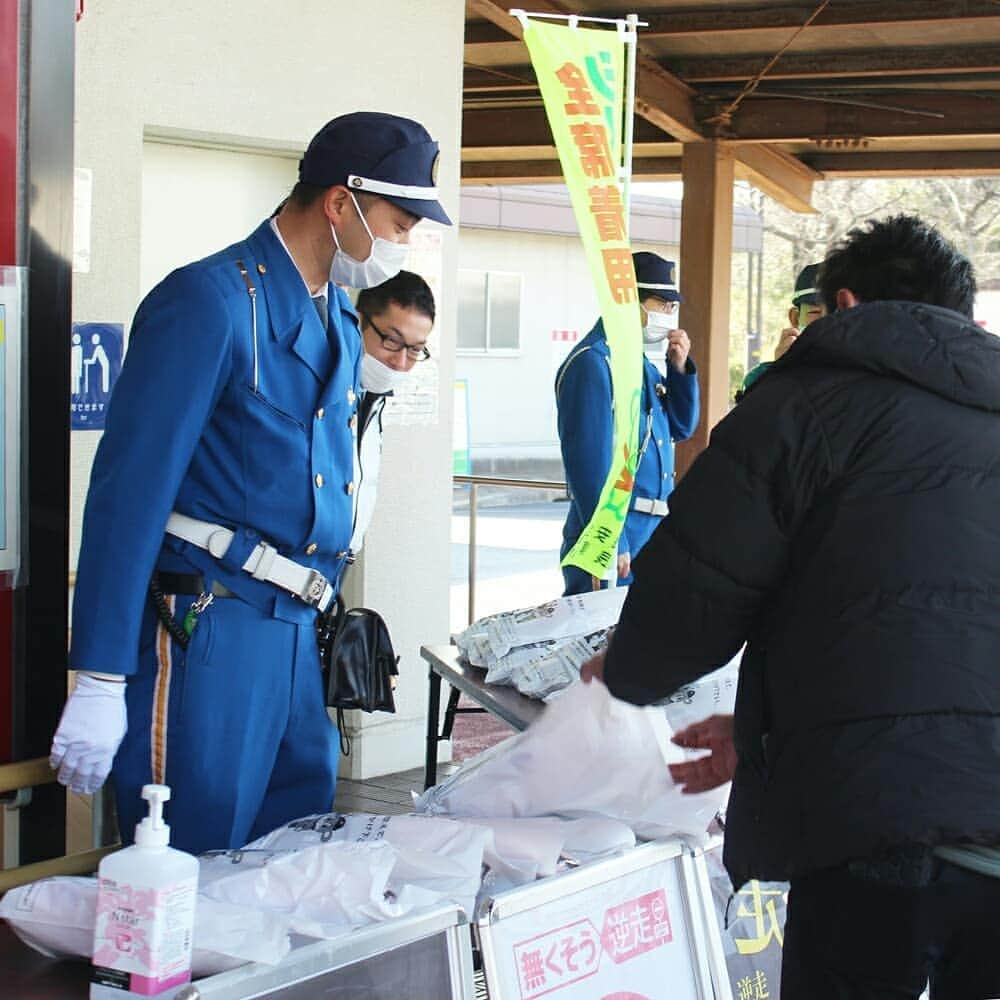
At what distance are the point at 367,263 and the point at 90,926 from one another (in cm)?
124

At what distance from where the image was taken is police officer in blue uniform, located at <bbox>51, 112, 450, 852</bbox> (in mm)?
2350

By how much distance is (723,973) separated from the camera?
257cm

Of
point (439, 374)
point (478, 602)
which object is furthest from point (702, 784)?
point (478, 602)

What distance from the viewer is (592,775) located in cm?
264

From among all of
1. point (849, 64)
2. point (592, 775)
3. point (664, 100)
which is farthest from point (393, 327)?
point (664, 100)

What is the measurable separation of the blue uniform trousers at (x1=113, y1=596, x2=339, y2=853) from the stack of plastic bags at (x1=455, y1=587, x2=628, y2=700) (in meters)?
0.86

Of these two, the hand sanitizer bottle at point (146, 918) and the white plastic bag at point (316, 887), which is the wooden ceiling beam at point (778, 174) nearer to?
the white plastic bag at point (316, 887)

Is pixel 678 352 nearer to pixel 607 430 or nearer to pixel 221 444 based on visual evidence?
pixel 607 430

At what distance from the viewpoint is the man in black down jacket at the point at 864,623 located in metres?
1.81

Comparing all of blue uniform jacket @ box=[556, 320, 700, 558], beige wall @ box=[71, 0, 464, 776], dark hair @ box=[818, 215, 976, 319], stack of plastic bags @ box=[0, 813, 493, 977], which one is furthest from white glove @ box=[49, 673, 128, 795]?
blue uniform jacket @ box=[556, 320, 700, 558]

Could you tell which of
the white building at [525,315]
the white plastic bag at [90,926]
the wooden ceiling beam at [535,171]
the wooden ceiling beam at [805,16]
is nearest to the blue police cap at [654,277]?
the wooden ceiling beam at [805,16]

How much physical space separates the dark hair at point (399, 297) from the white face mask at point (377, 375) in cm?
16

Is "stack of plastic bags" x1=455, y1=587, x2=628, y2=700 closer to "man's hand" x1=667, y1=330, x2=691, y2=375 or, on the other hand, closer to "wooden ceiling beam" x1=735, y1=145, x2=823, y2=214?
"man's hand" x1=667, y1=330, x2=691, y2=375

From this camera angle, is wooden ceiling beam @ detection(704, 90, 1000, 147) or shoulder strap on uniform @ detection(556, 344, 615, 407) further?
wooden ceiling beam @ detection(704, 90, 1000, 147)
